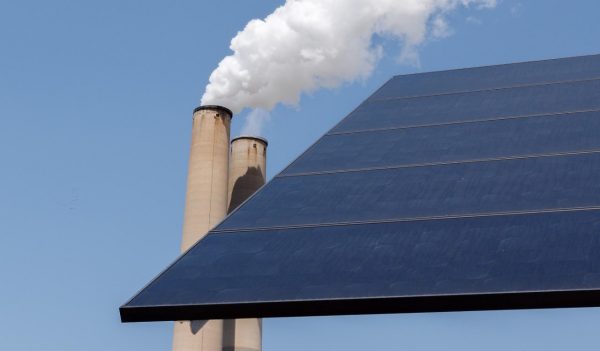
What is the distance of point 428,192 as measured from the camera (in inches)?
477

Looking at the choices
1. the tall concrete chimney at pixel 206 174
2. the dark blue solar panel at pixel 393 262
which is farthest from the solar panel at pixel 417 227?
the tall concrete chimney at pixel 206 174

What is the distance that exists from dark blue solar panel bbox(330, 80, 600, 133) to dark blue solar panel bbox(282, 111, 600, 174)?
2.08ft

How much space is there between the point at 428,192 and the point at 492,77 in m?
9.06

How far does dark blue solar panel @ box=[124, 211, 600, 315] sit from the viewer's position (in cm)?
890

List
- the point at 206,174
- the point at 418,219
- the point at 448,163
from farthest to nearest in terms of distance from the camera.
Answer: the point at 206,174 < the point at 448,163 < the point at 418,219

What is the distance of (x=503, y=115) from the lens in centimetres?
1584

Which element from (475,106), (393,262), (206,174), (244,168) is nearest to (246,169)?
(244,168)

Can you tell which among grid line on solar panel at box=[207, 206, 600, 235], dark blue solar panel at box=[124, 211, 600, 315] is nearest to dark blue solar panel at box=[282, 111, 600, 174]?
grid line on solar panel at box=[207, 206, 600, 235]

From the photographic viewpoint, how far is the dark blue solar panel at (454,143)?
13.5 meters

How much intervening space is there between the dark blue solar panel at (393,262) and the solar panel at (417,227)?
2 centimetres

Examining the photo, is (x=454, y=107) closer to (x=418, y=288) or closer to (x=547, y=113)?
(x=547, y=113)

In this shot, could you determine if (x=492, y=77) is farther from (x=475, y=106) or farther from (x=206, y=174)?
(x=206, y=174)

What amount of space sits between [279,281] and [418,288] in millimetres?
1726

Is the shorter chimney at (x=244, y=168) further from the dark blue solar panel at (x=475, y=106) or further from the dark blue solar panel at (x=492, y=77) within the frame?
the dark blue solar panel at (x=475, y=106)
